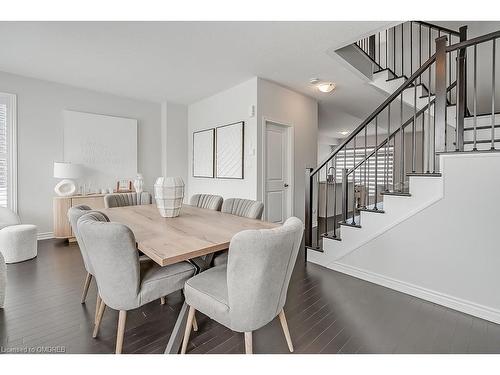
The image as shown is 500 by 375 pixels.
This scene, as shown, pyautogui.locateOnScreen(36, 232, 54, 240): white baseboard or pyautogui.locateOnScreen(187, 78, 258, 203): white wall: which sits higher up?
pyautogui.locateOnScreen(187, 78, 258, 203): white wall

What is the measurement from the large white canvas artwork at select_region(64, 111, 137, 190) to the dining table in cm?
252

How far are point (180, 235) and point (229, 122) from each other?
3.14 metres

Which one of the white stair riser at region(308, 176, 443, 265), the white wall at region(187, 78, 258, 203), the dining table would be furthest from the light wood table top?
the white wall at region(187, 78, 258, 203)

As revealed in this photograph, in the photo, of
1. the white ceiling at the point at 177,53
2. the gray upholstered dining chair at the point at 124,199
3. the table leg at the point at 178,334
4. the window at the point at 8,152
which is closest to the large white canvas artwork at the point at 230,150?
the white ceiling at the point at 177,53

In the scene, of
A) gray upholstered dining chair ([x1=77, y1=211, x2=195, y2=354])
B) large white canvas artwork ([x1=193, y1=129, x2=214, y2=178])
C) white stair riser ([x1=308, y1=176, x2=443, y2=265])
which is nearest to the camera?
gray upholstered dining chair ([x1=77, y1=211, x2=195, y2=354])

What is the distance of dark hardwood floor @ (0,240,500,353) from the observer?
5.19ft

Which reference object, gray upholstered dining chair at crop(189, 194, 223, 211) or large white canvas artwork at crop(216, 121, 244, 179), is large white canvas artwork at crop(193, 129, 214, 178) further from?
gray upholstered dining chair at crop(189, 194, 223, 211)

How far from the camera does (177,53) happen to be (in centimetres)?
302

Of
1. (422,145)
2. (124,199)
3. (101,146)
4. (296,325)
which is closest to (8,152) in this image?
(101,146)

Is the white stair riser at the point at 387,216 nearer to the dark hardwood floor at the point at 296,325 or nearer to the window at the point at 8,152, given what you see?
the dark hardwood floor at the point at 296,325

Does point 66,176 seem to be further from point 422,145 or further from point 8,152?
point 422,145

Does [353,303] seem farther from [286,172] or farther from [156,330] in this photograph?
[286,172]

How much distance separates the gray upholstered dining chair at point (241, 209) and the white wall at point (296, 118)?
4.88 feet

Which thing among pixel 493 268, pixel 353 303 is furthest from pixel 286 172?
pixel 493 268
